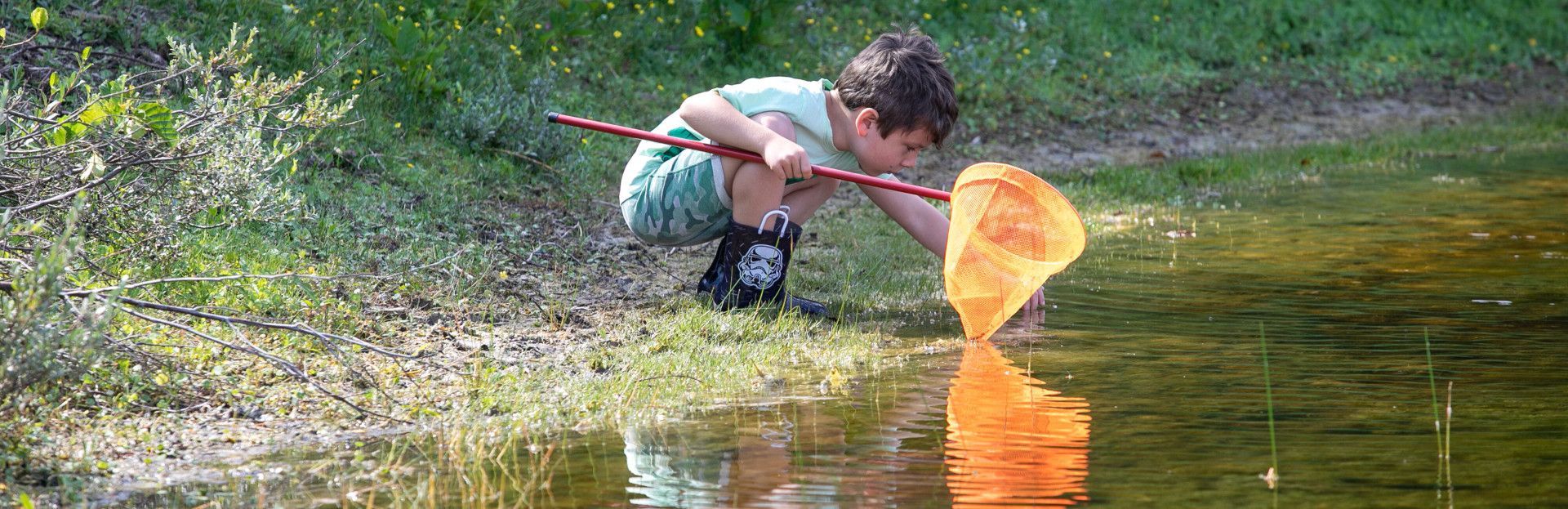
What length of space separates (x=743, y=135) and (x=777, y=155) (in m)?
0.14

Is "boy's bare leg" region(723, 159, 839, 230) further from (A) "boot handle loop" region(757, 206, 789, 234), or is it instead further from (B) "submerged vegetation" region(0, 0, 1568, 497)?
(B) "submerged vegetation" region(0, 0, 1568, 497)

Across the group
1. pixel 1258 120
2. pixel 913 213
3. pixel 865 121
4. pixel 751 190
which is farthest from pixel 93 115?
pixel 1258 120

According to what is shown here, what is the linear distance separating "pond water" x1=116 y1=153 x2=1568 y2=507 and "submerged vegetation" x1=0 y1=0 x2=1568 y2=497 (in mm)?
341

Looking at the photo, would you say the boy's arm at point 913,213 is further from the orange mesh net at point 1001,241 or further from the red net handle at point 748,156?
the orange mesh net at point 1001,241

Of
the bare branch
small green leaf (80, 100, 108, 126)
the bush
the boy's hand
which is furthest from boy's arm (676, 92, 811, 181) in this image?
the bush

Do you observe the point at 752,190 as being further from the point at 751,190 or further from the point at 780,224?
the point at 780,224

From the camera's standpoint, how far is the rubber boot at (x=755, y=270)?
427 centimetres

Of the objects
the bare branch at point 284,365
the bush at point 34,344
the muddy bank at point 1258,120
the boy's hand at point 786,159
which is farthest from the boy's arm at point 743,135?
the muddy bank at point 1258,120

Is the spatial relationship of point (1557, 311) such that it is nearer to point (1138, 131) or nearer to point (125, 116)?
point (125, 116)

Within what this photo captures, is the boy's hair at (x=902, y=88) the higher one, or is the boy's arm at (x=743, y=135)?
the boy's hair at (x=902, y=88)

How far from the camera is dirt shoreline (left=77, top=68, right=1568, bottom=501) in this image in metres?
2.92

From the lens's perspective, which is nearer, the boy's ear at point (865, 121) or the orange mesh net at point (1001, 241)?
the orange mesh net at point (1001, 241)

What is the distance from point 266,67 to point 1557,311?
4778mm

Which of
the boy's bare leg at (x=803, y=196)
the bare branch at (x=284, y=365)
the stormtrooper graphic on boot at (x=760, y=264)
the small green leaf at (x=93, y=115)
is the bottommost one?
the bare branch at (x=284, y=365)
